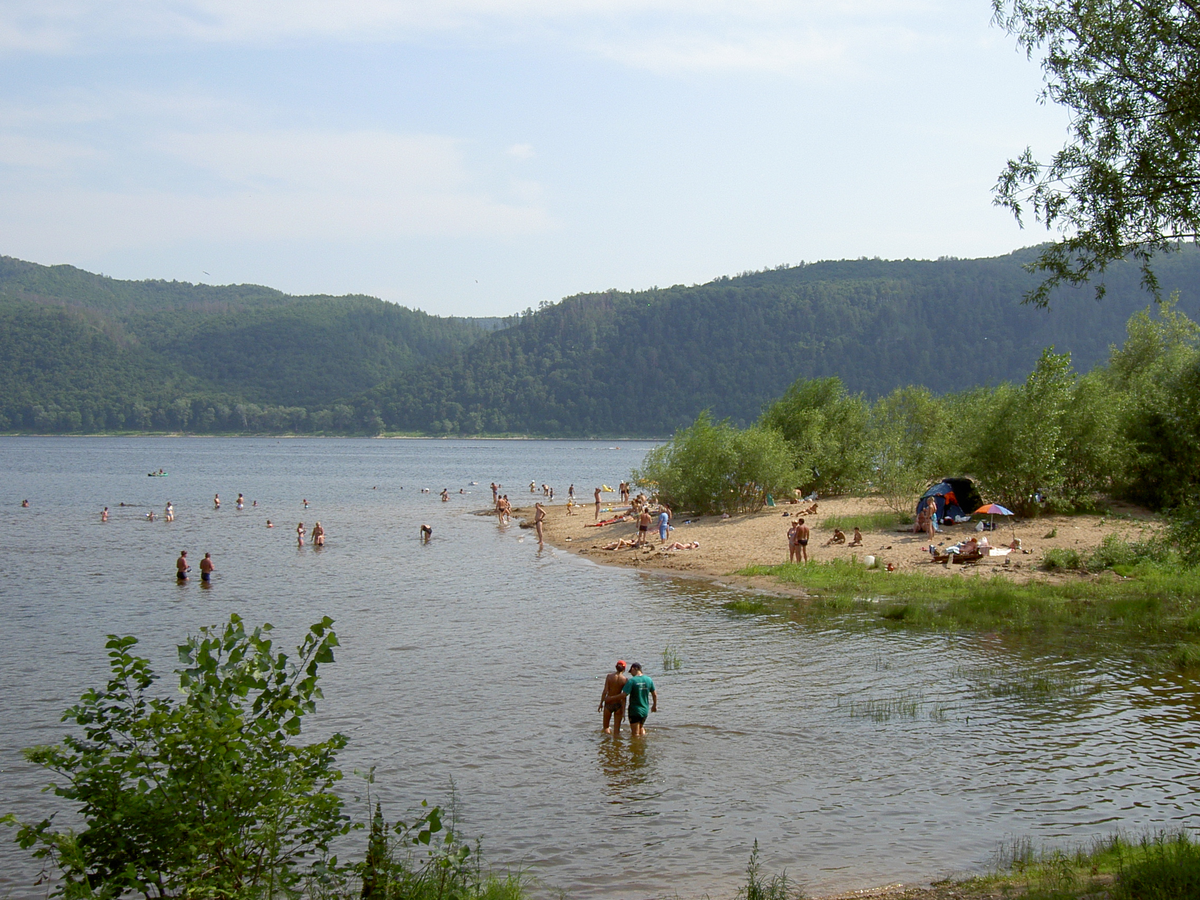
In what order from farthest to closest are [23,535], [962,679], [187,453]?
[187,453]
[23,535]
[962,679]

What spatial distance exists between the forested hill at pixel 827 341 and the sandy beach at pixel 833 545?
11144 cm

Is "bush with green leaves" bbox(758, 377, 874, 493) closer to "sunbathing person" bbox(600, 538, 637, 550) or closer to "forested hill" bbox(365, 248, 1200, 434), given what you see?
"sunbathing person" bbox(600, 538, 637, 550)

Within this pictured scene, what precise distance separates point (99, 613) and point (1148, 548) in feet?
94.0

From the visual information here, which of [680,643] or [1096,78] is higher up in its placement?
[1096,78]

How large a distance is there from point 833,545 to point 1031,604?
9.82 metres

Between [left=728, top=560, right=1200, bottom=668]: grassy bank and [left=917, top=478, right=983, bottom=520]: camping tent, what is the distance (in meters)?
6.87

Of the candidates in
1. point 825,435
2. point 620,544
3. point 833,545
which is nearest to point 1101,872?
point 833,545

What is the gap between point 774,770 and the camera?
12797 mm

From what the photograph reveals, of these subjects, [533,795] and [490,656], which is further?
[490,656]

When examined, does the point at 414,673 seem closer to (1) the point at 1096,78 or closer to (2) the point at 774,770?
(2) the point at 774,770

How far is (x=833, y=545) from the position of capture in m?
31.7

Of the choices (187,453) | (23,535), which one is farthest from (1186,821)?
(187,453)

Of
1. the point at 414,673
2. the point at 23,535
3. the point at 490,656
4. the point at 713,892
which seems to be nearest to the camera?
the point at 713,892

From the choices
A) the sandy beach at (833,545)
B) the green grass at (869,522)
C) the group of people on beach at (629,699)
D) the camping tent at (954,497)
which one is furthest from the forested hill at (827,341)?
the group of people on beach at (629,699)
